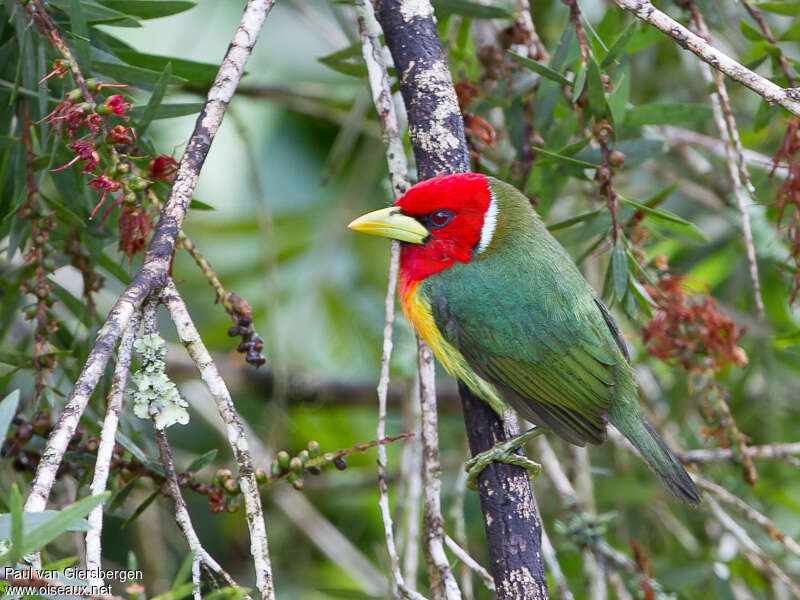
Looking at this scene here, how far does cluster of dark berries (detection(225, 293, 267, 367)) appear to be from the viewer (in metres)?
2.25

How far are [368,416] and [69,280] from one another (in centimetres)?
199

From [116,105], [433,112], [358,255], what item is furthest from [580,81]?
[358,255]

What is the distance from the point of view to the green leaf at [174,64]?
8.70 feet

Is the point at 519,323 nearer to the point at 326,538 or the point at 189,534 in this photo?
the point at 189,534

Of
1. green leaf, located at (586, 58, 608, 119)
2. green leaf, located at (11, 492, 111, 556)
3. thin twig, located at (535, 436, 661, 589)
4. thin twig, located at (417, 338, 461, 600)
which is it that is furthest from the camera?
thin twig, located at (535, 436, 661, 589)

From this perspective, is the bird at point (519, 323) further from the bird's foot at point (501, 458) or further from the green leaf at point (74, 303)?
the green leaf at point (74, 303)

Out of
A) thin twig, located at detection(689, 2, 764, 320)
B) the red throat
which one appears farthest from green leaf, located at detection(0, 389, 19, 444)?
thin twig, located at detection(689, 2, 764, 320)

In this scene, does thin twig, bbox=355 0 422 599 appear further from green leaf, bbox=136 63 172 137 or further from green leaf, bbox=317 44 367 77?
green leaf, bbox=136 63 172 137

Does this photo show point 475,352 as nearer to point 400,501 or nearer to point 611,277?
point 611,277

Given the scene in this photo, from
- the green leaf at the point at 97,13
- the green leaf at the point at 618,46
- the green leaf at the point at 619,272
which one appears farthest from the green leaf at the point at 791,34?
the green leaf at the point at 97,13

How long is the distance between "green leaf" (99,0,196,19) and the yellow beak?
870mm

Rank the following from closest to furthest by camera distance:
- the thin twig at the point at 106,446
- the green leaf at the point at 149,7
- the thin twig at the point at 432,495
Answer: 1. the thin twig at the point at 106,446
2. the thin twig at the point at 432,495
3. the green leaf at the point at 149,7

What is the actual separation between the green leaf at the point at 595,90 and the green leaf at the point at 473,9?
45cm

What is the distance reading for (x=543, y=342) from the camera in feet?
9.73
